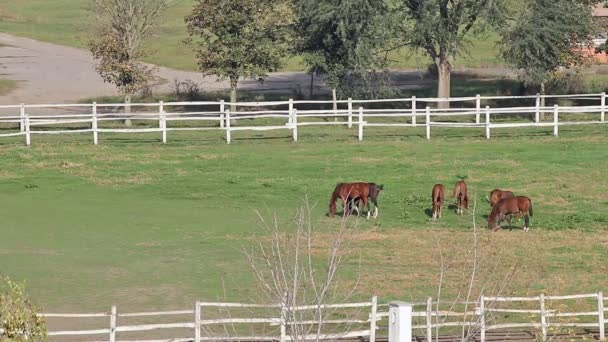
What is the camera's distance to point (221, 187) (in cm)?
3045

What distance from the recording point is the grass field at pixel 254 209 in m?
21.0

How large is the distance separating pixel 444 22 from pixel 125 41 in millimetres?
10973

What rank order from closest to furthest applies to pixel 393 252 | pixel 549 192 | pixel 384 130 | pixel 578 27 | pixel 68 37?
pixel 393 252 < pixel 549 192 < pixel 384 130 < pixel 578 27 < pixel 68 37

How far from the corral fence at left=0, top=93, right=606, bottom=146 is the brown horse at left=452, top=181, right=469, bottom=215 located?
10275mm

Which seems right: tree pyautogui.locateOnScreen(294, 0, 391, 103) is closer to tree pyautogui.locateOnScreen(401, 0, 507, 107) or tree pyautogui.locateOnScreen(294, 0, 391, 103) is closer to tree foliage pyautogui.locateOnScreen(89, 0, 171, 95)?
tree pyautogui.locateOnScreen(401, 0, 507, 107)

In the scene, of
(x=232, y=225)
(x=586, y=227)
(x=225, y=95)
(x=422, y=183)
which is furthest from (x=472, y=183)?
(x=225, y=95)

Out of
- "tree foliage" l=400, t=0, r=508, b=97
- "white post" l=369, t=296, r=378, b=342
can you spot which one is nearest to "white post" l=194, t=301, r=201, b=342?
"white post" l=369, t=296, r=378, b=342

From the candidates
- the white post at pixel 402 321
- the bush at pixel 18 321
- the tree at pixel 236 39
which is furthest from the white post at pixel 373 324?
the tree at pixel 236 39

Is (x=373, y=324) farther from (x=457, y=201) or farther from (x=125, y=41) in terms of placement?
(x=125, y=41)

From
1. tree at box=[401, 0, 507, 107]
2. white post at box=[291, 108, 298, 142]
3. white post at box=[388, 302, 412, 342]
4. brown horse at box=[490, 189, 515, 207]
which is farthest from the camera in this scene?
tree at box=[401, 0, 507, 107]

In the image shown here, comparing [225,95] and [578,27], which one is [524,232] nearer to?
[578,27]

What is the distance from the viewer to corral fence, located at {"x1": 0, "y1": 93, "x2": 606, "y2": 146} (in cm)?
3681

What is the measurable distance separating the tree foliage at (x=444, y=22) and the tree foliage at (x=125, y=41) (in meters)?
8.78

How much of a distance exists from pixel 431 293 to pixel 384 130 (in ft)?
66.0
